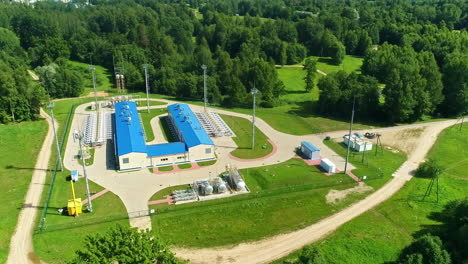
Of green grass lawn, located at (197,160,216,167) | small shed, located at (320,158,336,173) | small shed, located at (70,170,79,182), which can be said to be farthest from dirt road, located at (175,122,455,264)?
small shed, located at (70,170,79,182)

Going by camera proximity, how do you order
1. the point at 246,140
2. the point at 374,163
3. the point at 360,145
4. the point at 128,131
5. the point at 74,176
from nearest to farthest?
the point at 74,176, the point at 374,163, the point at 360,145, the point at 128,131, the point at 246,140

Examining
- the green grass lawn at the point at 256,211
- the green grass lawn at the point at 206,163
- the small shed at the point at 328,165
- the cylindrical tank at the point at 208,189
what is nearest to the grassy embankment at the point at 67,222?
the green grass lawn at the point at 256,211

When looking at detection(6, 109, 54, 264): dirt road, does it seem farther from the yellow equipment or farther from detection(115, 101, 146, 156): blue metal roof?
detection(115, 101, 146, 156): blue metal roof

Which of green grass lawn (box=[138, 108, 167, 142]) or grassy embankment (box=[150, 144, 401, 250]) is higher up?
green grass lawn (box=[138, 108, 167, 142])

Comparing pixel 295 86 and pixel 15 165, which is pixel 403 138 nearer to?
pixel 295 86

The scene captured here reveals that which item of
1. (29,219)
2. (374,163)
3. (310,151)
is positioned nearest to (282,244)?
(310,151)
